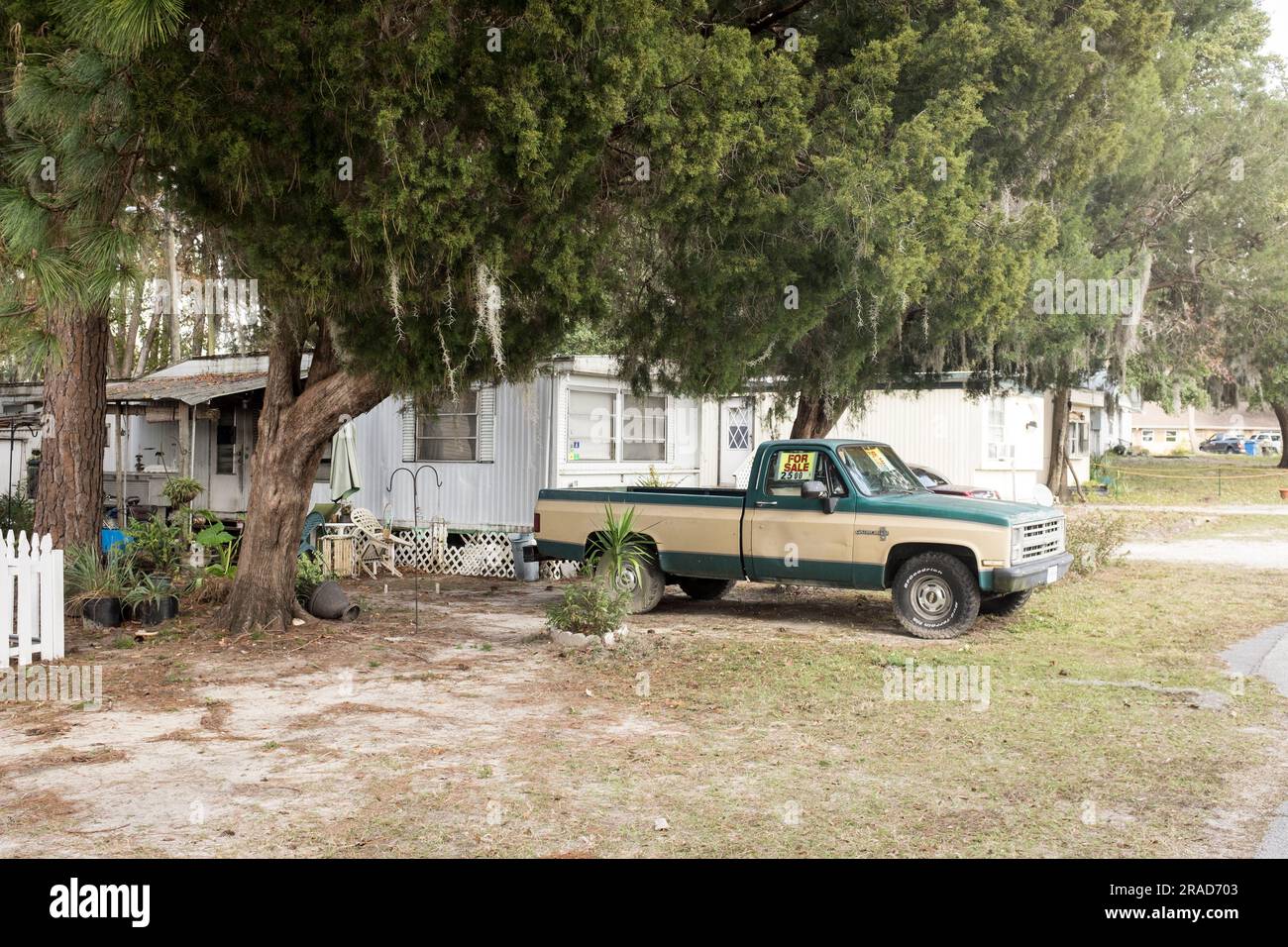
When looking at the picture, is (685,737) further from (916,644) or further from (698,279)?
(698,279)

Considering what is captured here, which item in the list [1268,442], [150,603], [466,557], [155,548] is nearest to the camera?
[150,603]

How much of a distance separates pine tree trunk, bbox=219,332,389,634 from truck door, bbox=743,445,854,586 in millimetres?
4050

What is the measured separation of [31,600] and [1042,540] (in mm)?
9334

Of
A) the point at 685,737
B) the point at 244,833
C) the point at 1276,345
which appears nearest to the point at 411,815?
the point at 244,833

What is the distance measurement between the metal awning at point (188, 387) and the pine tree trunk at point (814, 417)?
821 centimetres

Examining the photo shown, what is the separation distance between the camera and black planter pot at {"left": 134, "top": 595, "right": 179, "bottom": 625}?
11.6 metres

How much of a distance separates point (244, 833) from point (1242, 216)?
2618cm

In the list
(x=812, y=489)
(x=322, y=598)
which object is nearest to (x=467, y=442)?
(x=322, y=598)

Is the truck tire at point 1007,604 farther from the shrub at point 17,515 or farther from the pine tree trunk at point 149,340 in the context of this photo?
the pine tree trunk at point 149,340

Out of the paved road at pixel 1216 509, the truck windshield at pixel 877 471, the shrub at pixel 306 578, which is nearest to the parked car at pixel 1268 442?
the paved road at pixel 1216 509

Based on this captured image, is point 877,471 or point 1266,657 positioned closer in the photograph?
point 1266,657

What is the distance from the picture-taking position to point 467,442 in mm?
18250

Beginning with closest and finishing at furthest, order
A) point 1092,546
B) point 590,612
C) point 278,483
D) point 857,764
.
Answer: point 857,764 < point 590,612 < point 278,483 < point 1092,546

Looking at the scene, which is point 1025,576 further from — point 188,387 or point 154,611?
point 188,387
